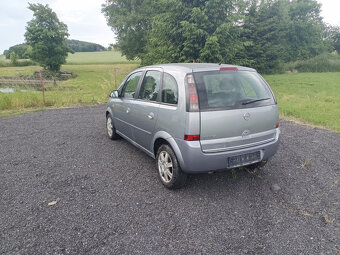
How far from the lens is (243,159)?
10.00 feet

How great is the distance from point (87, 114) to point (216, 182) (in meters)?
6.74

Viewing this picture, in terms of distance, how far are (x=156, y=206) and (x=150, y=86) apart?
1932mm

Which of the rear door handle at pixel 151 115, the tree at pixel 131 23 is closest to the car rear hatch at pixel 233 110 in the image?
the rear door handle at pixel 151 115

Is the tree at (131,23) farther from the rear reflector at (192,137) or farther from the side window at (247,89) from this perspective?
the rear reflector at (192,137)

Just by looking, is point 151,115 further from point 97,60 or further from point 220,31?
point 97,60

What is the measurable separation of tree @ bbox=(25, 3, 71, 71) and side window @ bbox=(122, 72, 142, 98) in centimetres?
4205

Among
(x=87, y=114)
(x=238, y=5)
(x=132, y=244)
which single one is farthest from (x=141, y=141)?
(x=238, y=5)

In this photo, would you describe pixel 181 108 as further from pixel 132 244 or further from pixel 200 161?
pixel 132 244

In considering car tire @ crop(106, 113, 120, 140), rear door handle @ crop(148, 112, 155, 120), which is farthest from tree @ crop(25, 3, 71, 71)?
rear door handle @ crop(148, 112, 155, 120)

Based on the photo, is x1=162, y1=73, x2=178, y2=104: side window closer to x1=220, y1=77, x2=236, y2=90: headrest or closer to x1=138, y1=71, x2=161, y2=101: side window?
x1=138, y1=71, x2=161, y2=101: side window

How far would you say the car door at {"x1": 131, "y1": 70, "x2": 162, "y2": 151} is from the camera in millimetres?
3545

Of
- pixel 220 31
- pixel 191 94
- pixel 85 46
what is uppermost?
pixel 85 46

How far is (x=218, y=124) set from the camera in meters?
2.81

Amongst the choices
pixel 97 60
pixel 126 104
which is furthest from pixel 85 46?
pixel 126 104
